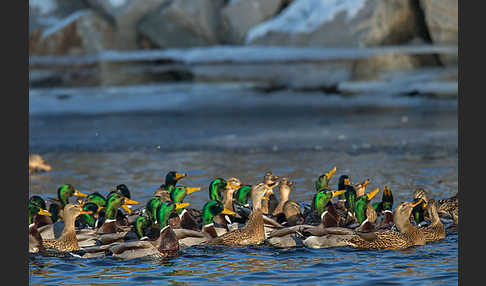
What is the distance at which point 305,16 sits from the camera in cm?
1986

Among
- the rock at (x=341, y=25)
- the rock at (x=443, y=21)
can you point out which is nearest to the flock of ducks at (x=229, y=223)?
the rock at (x=341, y=25)

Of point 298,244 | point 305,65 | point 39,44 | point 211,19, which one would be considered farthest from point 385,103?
point 298,244

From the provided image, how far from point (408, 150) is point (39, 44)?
1046 centimetres

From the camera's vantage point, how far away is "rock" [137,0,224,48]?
20891 mm

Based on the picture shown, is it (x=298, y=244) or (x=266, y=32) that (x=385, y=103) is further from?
(x=298, y=244)

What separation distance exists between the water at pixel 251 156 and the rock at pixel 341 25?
1197mm

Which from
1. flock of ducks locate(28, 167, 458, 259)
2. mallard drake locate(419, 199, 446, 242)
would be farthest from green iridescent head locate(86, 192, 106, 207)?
mallard drake locate(419, 199, 446, 242)

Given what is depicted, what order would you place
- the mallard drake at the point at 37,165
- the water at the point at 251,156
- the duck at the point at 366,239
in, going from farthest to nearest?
the mallard drake at the point at 37,165
the duck at the point at 366,239
the water at the point at 251,156

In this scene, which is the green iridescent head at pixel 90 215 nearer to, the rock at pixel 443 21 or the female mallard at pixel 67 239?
the female mallard at pixel 67 239

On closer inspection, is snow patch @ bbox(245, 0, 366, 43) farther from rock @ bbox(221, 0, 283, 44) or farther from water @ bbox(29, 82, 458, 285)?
water @ bbox(29, 82, 458, 285)

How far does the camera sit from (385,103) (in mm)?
18625

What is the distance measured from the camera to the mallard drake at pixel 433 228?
8039 millimetres

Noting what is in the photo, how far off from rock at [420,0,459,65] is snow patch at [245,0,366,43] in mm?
1428

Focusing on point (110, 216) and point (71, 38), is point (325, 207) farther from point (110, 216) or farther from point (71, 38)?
point (71, 38)
